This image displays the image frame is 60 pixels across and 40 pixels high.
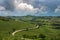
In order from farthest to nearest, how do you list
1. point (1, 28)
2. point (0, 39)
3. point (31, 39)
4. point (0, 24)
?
point (0, 24) < point (1, 28) < point (31, 39) < point (0, 39)

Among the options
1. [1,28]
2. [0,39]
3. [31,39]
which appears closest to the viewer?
[0,39]

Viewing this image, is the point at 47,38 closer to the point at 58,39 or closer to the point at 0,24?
the point at 58,39

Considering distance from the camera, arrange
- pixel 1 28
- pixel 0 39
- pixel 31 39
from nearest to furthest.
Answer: pixel 0 39 < pixel 31 39 < pixel 1 28

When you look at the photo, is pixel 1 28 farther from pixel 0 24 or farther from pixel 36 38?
pixel 36 38

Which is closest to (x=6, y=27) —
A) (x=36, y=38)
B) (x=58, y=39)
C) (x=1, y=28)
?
(x=1, y=28)

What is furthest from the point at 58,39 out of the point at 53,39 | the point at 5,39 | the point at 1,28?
the point at 1,28

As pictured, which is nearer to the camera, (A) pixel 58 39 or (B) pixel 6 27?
(A) pixel 58 39

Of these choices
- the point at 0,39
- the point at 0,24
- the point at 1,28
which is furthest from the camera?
the point at 0,24

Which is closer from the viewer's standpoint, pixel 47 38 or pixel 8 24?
pixel 47 38
